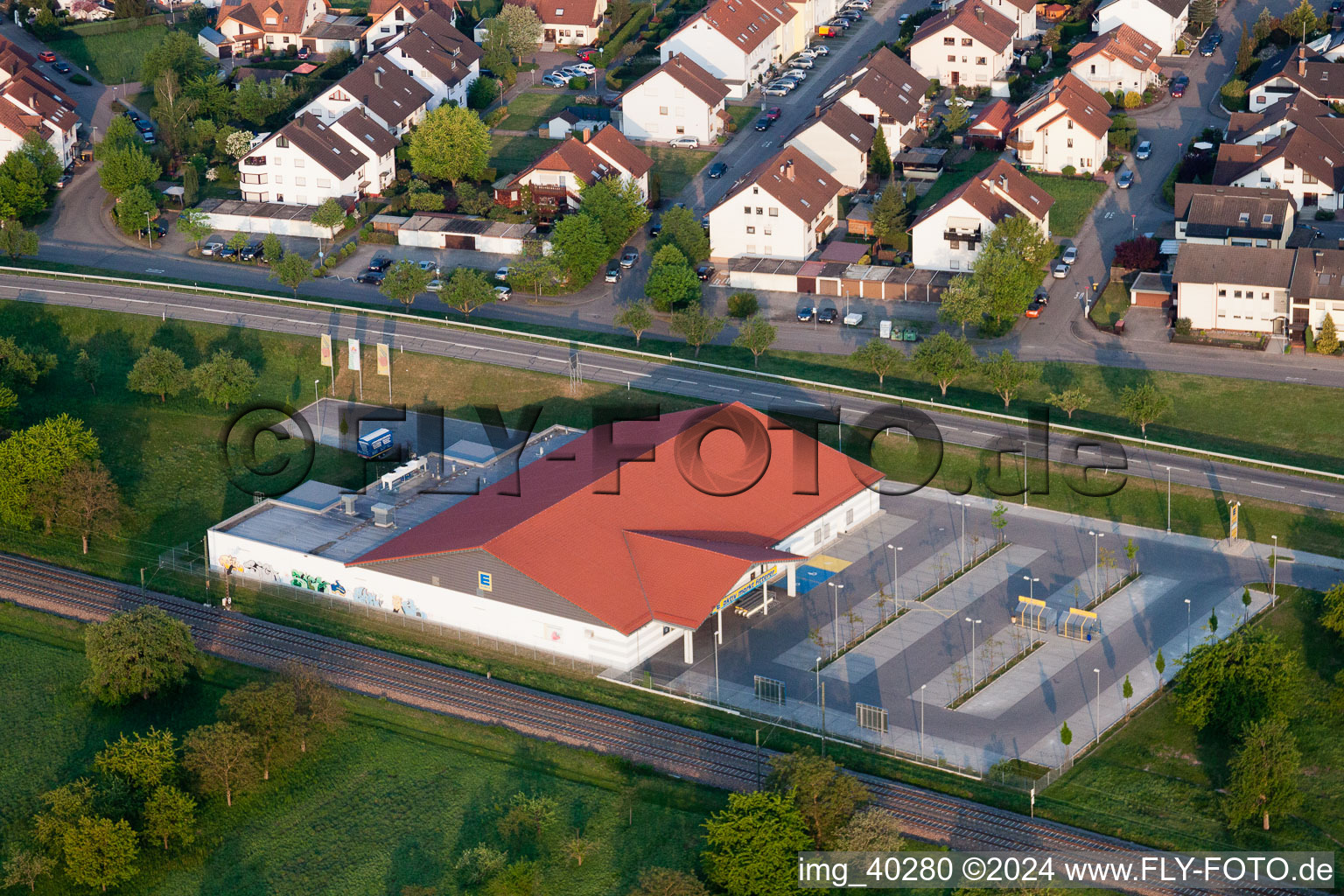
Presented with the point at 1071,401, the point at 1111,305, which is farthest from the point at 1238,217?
the point at 1071,401

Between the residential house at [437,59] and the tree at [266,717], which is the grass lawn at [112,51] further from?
the tree at [266,717]

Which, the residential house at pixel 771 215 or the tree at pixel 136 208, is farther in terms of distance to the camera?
the tree at pixel 136 208

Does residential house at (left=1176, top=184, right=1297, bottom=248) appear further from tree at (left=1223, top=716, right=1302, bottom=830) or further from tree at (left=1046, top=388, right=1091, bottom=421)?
tree at (left=1223, top=716, right=1302, bottom=830)

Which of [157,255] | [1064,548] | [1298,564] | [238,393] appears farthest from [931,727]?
[157,255]

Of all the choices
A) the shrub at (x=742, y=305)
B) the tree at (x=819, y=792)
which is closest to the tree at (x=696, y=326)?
the shrub at (x=742, y=305)

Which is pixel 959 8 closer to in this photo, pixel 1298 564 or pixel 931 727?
pixel 1298 564

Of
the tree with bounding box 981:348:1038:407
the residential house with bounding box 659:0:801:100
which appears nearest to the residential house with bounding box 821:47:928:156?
the residential house with bounding box 659:0:801:100
